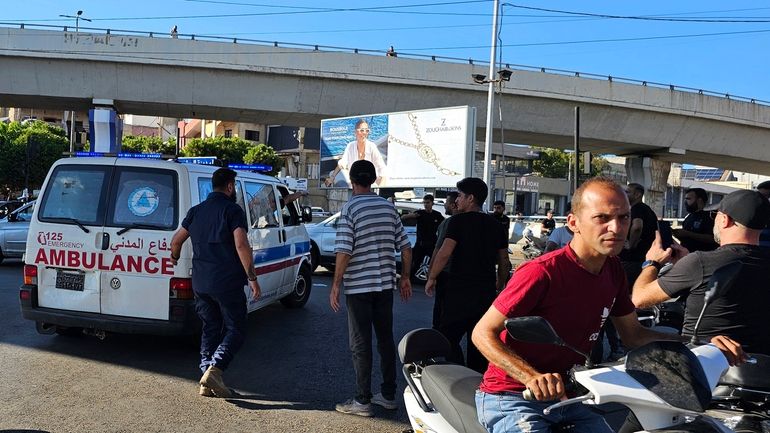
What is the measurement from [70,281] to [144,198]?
1.04 metres

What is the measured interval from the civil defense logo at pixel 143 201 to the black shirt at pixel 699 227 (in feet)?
19.5

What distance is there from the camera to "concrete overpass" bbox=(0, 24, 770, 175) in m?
23.7

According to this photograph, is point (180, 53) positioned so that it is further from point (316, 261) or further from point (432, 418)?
point (432, 418)

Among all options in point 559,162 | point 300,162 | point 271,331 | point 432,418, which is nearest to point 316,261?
point 271,331

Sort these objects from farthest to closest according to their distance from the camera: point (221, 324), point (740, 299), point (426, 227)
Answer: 1. point (426, 227)
2. point (221, 324)
3. point (740, 299)

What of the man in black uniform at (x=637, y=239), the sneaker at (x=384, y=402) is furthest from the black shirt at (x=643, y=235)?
the sneaker at (x=384, y=402)

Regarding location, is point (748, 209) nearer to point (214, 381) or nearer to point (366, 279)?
point (366, 279)

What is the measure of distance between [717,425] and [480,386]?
841 millimetres

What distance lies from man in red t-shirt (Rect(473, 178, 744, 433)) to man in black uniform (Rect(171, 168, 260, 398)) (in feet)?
10.5

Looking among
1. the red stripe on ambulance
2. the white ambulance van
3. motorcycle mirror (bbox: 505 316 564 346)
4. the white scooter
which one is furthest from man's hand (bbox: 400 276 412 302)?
motorcycle mirror (bbox: 505 316 564 346)

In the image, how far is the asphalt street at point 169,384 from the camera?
474 cm

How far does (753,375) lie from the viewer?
2938 mm

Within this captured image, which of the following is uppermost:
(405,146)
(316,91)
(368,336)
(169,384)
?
(316,91)

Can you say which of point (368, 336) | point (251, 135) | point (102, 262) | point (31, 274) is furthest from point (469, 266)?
point (251, 135)
